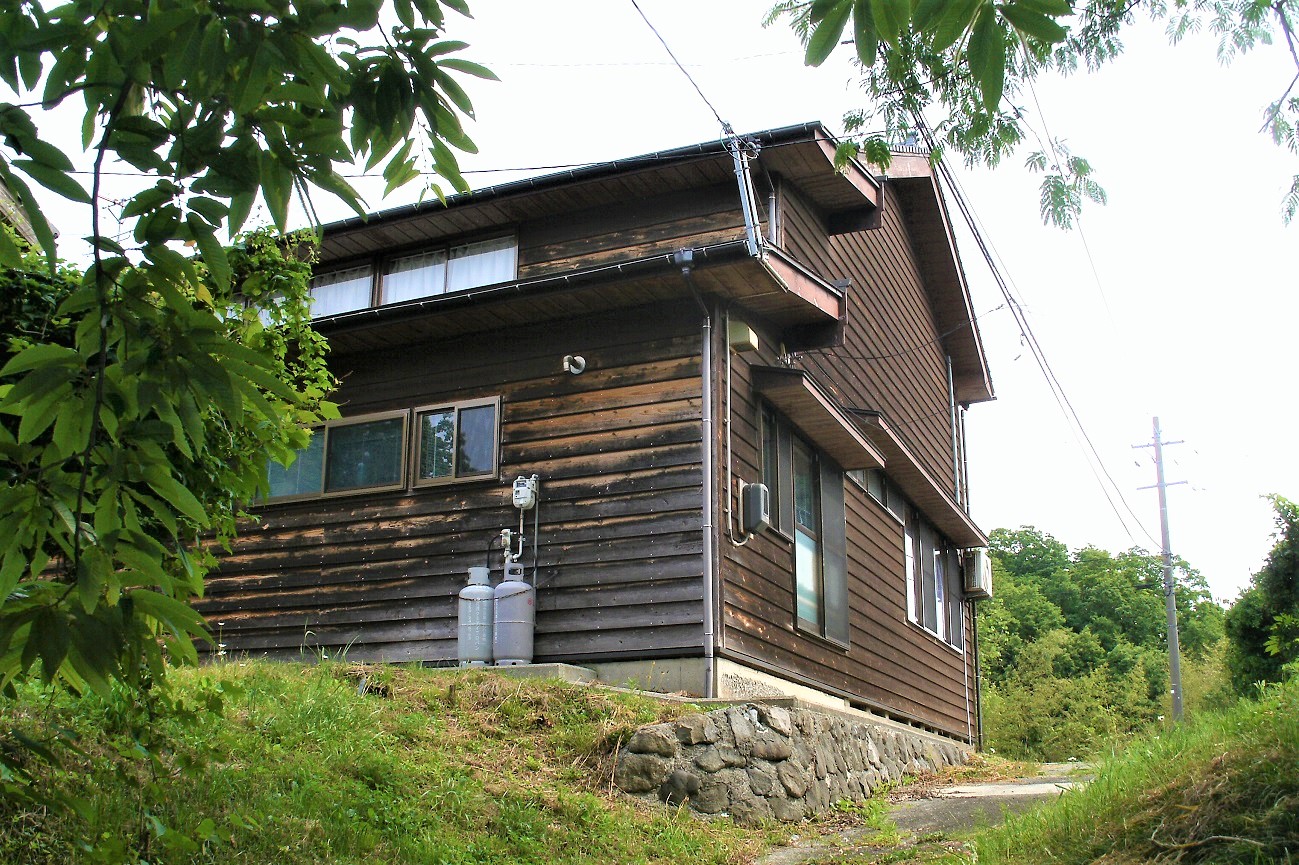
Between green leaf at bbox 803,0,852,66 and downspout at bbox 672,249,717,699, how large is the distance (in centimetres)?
720

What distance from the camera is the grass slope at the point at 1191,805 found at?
4312mm

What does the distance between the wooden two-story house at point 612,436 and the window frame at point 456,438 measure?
23 mm

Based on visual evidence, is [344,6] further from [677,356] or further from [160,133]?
[677,356]

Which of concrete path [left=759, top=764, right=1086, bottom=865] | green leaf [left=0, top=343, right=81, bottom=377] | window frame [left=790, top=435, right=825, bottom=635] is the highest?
window frame [left=790, top=435, right=825, bottom=635]

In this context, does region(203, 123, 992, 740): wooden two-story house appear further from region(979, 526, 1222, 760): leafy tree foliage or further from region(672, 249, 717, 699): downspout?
region(979, 526, 1222, 760): leafy tree foliage

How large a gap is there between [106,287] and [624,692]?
6594mm

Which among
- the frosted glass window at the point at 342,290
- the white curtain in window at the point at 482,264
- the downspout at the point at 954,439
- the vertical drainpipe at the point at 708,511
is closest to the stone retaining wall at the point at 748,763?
the vertical drainpipe at the point at 708,511

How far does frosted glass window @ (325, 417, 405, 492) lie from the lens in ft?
38.1

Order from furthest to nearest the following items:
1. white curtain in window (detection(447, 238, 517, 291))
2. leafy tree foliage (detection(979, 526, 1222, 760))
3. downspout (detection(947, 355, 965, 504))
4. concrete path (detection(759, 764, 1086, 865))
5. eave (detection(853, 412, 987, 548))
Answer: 1. leafy tree foliage (detection(979, 526, 1222, 760))
2. downspout (detection(947, 355, 965, 504))
3. eave (detection(853, 412, 987, 548))
4. white curtain in window (detection(447, 238, 517, 291))
5. concrete path (detection(759, 764, 1086, 865))

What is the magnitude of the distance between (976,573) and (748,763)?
10926 millimetres

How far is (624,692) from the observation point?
883cm

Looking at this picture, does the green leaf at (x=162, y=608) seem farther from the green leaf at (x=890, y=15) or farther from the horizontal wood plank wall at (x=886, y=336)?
the horizontal wood plank wall at (x=886, y=336)

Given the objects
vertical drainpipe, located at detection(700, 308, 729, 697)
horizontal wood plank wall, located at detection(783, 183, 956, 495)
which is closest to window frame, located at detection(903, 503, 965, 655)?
horizontal wood plank wall, located at detection(783, 183, 956, 495)

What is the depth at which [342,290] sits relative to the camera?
13.3 metres
